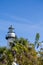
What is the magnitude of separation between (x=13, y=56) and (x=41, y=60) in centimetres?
409

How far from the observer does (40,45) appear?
139ft

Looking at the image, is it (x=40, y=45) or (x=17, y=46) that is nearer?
(x=17, y=46)

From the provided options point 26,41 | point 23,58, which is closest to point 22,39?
point 26,41

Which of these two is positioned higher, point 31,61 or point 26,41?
point 26,41

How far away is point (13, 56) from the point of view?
3869 cm

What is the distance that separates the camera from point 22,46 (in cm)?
3912

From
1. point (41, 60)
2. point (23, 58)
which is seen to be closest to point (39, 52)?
point (41, 60)

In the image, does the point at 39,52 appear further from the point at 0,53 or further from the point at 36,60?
the point at 0,53

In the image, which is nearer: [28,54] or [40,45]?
[28,54]

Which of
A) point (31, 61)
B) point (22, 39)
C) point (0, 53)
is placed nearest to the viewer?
point (31, 61)

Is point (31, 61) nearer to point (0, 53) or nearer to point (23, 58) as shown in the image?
point (23, 58)

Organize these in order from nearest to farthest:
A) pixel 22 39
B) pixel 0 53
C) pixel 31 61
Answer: pixel 31 61, pixel 22 39, pixel 0 53

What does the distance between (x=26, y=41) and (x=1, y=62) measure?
13.7 feet

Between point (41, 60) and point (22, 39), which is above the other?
point (22, 39)
